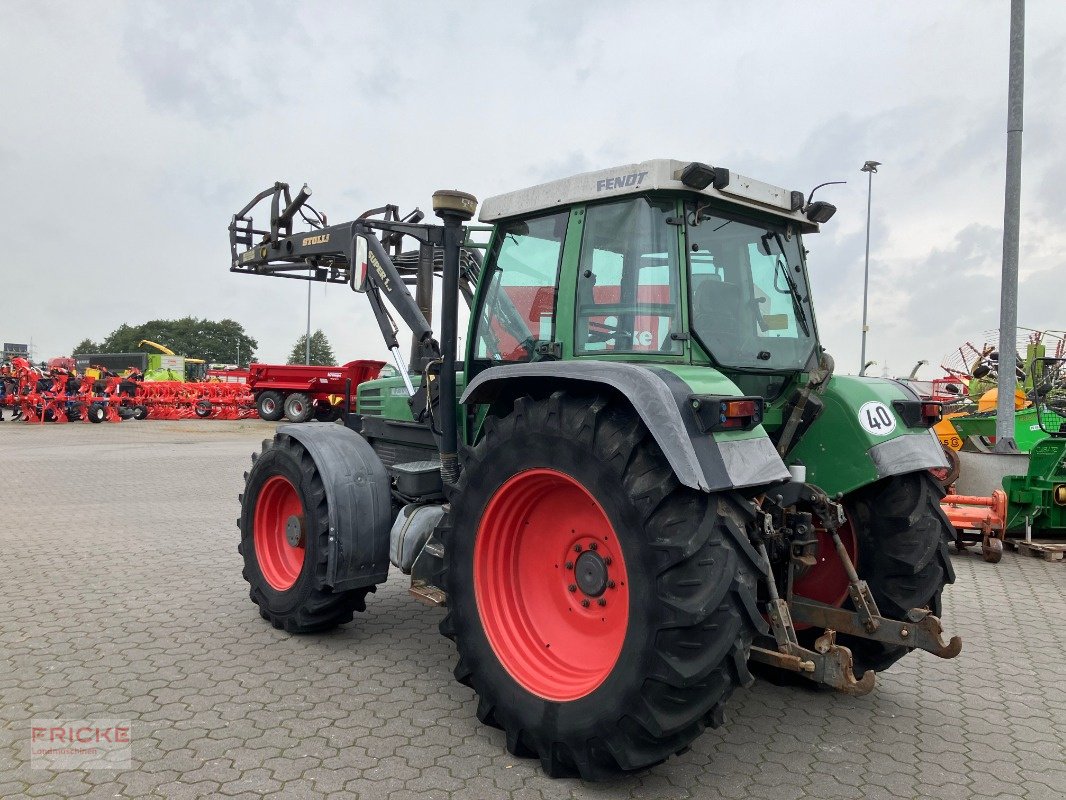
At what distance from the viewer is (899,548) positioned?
12.3 ft

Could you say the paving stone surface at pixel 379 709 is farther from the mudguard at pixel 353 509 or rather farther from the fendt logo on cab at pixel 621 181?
the fendt logo on cab at pixel 621 181

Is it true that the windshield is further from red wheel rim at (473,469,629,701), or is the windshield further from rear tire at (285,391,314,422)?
rear tire at (285,391,314,422)

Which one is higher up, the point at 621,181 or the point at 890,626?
the point at 621,181

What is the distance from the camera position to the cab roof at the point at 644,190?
3.39 metres

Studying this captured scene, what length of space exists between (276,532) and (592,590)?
2.71m

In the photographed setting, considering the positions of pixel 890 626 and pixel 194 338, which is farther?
pixel 194 338

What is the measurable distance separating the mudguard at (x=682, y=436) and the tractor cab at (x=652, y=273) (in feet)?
1.39

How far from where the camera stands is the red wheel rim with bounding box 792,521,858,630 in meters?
3.99

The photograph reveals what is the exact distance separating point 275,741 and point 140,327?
91.7 m

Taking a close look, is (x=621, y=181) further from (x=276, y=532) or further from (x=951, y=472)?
(x=951, y=472)

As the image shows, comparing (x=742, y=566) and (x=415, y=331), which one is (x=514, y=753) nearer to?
(x=742, y=566)

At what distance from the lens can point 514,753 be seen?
3.27 m

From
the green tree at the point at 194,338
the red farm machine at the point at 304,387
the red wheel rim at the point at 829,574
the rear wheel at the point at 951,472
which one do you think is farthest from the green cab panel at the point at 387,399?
the green tree at the point at 194,338

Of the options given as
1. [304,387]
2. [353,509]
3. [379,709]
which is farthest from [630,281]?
[304,387]
